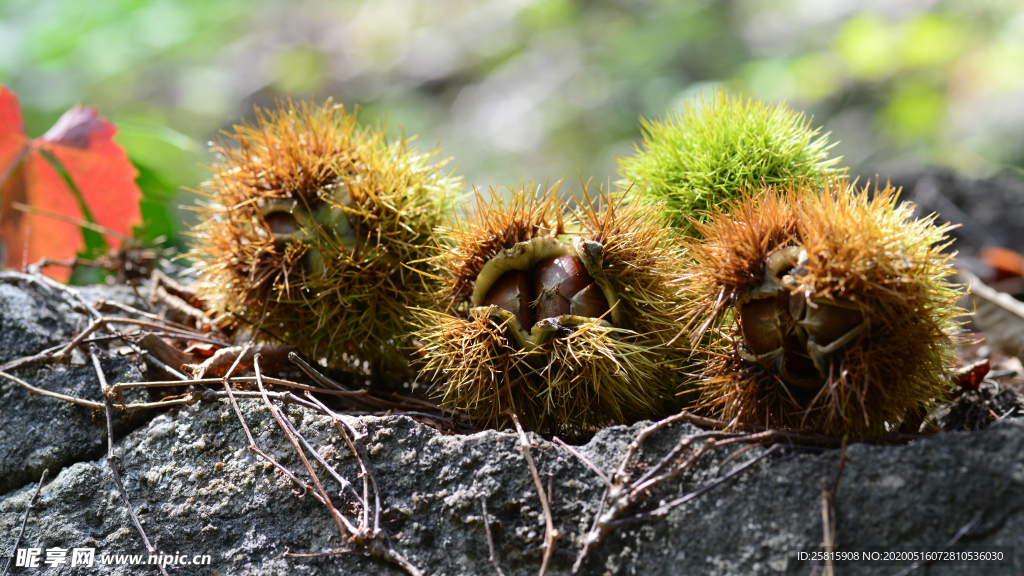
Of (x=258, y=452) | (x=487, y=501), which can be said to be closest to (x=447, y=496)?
(x=487, y=501)

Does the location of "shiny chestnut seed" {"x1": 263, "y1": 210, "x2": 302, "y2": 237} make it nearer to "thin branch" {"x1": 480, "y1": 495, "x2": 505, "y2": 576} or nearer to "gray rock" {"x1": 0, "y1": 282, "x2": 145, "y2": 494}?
"gray rock" {"x1": 0, "y1": 282, "x2": 145, "y2": 494}

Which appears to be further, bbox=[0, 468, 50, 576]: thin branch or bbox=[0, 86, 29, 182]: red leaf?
bbox=[0, 86, 29, 182]: red leaf

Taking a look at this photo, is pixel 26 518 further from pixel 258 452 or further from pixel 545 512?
pixel 545 512

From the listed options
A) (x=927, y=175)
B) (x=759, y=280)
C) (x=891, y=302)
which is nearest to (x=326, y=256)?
(x=759, y=280)

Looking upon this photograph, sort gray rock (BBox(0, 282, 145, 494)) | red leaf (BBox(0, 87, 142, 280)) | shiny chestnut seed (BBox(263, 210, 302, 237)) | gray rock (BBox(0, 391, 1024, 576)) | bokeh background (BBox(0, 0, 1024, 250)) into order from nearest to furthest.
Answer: gray rock (BBox(0, 391, 1024, 576)) → gray rock (BBox(0, 282, 145, 494)) → shiny chestnut seed (BBox(263, 210, 302, 237)) → red leaf (BBox(0, 87, 142, 280)) → bokeh background (BBox(0, 0, 1024, 250))

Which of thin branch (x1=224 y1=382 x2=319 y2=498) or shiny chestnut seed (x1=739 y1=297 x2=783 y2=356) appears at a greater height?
shiny chestnut seed (x1=739 y1=297 x2=783 y2=356)

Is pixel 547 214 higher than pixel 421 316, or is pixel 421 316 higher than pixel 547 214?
pixel 547 214

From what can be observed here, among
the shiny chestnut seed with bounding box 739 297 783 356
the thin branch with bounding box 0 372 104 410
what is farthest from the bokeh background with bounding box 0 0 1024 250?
the shiny chestnut seed with bounding box 739 297 783 356

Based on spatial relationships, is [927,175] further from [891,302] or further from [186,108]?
[186,108]
